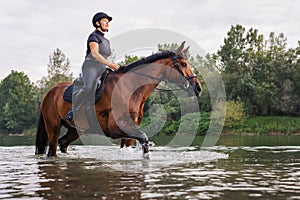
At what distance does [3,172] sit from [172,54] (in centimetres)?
476

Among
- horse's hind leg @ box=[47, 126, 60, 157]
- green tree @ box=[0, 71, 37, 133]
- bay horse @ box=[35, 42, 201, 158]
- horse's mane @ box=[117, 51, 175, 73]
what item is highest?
green tree @ box=[0, 71, 37, 133]

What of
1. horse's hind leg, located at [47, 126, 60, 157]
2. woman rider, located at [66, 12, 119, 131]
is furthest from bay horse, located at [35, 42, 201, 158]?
horse's hind leg, located at [47, 126, 60, 157]

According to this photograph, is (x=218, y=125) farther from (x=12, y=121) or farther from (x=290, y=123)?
(x=12, y=121)

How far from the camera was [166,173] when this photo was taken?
7344mm

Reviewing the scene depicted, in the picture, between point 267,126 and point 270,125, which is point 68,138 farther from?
point 270,125

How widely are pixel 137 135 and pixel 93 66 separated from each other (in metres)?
2.03

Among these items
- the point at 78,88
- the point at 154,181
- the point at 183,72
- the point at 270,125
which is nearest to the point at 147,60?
the point at 183,72

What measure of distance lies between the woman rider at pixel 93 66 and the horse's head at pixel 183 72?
1.43 m

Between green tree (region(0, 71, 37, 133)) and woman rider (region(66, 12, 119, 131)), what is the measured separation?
272ft

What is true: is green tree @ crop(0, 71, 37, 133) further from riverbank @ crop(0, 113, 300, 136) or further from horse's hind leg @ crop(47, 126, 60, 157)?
horse's hind leg @ crop(47, 126, 60, 157)

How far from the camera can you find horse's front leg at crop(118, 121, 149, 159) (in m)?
9.72

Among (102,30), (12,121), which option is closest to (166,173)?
(102,30)

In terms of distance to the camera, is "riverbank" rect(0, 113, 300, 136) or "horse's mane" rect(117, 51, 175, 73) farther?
"riverbank" rect(0, 113, 300, 136)

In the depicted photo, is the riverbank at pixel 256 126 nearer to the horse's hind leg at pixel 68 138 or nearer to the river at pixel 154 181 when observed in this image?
the horse's hind leg at pixel 68 138
